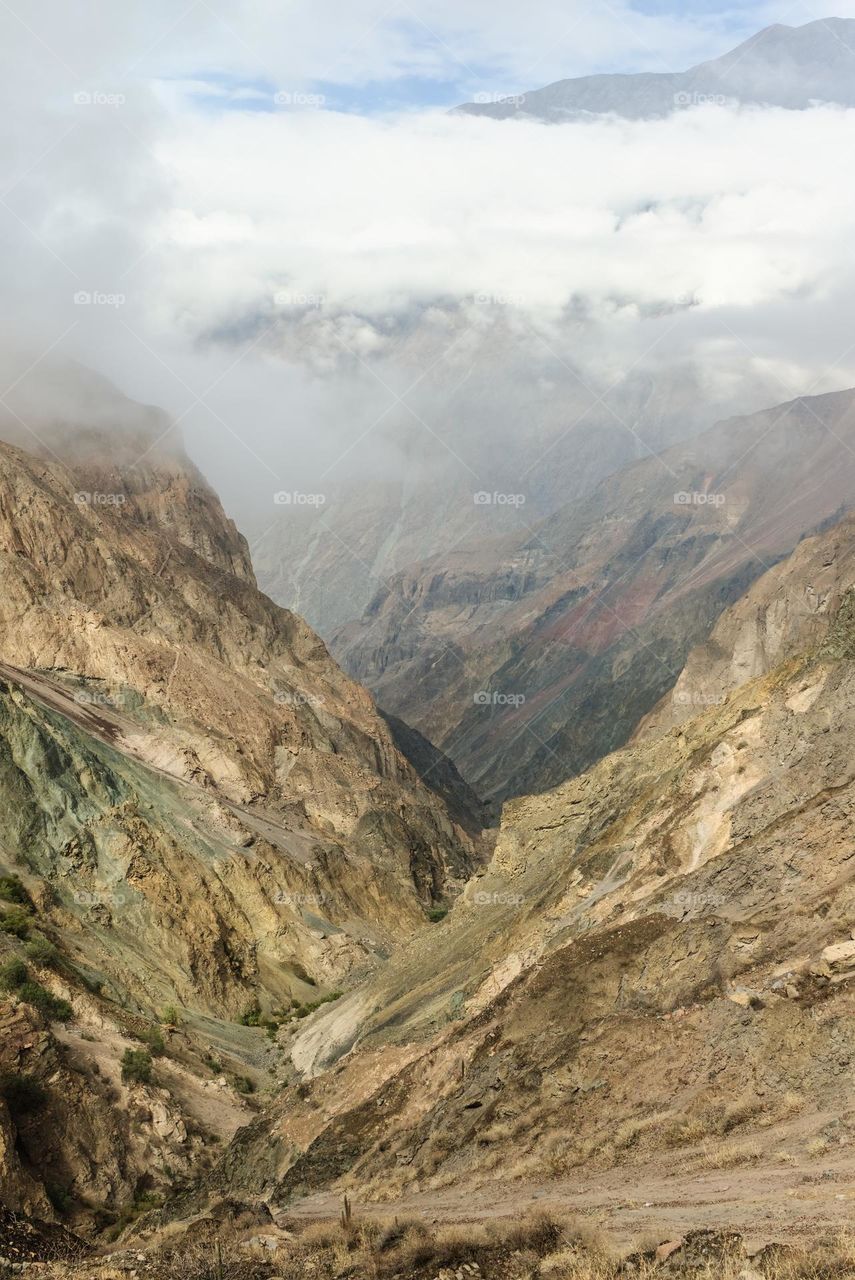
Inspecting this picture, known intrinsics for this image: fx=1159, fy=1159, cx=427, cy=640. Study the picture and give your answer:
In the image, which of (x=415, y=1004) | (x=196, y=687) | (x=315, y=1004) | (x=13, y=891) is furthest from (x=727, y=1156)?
(x=196, y=687)

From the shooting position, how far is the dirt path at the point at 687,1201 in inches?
536

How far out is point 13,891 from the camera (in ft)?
152

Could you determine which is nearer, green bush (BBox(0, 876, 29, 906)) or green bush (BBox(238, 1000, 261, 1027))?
green bush (BBox(0, 876, 29, 906))

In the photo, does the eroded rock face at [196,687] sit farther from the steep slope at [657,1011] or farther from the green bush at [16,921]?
the steep slope at [657,1011]

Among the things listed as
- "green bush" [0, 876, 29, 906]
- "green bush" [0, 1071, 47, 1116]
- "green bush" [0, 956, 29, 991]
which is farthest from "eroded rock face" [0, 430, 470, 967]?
"green bush" [0, 1071, 47, 1116]

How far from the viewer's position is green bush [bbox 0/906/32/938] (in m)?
42.2

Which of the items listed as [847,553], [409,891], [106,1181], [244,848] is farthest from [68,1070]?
[847,553]

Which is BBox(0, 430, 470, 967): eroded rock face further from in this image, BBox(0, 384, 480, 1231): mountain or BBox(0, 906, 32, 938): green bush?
BBox(0, 906, 32, 938): green bush

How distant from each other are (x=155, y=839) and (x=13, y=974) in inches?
810

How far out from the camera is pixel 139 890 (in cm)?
5347

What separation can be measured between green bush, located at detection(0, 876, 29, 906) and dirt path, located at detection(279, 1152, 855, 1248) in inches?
1198

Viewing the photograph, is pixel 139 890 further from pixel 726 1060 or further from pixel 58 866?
pixel 726 1060

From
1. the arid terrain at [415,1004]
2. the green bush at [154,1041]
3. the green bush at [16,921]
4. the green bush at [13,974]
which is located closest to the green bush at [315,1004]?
the arid terrain at [415,1004]

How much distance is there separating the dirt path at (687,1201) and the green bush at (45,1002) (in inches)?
768
